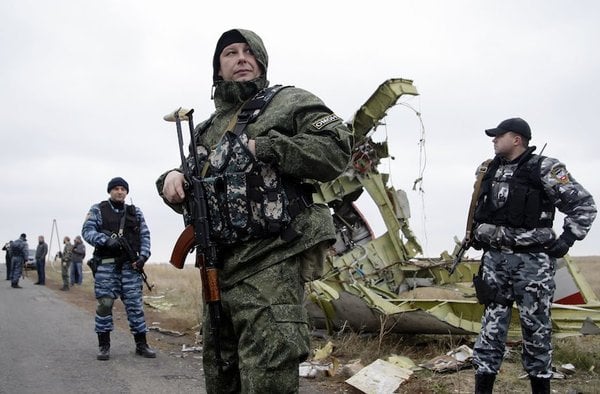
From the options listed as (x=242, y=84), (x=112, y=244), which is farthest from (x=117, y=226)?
(x=242, y=84)

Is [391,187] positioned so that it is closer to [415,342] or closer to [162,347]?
[415,342]

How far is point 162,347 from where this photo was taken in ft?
22.5

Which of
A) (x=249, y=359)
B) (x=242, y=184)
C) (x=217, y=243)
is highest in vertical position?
(x=242, y=184)

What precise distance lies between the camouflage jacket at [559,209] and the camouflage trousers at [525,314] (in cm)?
12

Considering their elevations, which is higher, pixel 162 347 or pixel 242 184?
pixel 242 184

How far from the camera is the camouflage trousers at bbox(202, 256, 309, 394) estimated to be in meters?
2.10

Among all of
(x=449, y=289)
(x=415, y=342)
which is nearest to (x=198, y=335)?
(x=415, y=342)

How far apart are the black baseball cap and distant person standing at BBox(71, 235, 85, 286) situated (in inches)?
607

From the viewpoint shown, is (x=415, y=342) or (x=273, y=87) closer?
(x=273, y=87)

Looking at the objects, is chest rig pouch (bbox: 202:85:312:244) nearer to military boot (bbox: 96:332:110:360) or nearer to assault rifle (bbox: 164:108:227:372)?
assault rifle (bbox: 164:108:227:372)

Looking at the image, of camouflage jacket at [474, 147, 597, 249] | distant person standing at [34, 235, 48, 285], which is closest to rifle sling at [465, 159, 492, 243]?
camouflage jacket at [474, 147, 597, 249]

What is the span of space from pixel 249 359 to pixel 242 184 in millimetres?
688

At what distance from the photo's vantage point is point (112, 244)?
20.2ft

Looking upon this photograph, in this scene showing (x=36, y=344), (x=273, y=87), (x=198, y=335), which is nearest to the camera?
(x=273, y=87)
